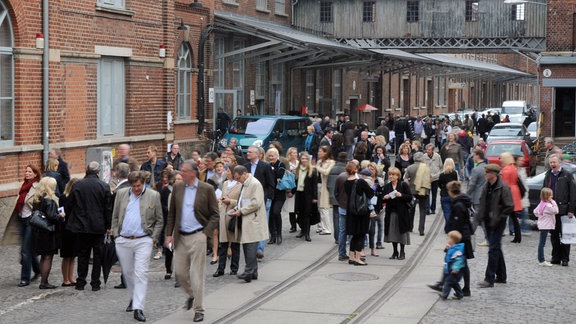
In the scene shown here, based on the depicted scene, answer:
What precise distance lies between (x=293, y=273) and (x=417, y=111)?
173 feet

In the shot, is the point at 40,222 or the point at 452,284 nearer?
the point at 452,284

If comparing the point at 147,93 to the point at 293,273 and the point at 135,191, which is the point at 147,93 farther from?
the point at 135,191

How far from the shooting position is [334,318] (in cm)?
1182

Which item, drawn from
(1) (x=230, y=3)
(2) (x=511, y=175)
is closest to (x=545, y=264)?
(2) (x=511, y=175)

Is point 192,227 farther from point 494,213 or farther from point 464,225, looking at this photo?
point 494,213

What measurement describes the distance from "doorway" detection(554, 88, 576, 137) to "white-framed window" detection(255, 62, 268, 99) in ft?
42.6

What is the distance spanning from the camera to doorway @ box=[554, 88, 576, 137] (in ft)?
141

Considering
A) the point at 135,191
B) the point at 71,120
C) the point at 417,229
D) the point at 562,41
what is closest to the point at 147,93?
the point at 71,120

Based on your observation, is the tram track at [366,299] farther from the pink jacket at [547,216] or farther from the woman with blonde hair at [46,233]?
the woman with blonde hair at [46,233]

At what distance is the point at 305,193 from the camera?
729 inches

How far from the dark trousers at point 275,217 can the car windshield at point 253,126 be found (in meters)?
12.2

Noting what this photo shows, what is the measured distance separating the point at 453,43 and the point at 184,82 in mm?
19566

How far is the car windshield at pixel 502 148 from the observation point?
30031 mm

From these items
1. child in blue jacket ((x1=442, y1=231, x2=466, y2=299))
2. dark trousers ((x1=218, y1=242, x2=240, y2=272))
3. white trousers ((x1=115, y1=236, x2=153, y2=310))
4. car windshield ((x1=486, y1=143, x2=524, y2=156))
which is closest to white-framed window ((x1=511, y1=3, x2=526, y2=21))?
car windshield ((x1=486, y1=143, x2=524, y2=156))
